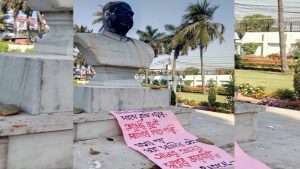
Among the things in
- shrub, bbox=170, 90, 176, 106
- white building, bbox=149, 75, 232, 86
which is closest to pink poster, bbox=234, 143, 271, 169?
white building, bbox=149, 75, 232, 86

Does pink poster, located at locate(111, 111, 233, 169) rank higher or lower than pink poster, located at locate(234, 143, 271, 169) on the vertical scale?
higher

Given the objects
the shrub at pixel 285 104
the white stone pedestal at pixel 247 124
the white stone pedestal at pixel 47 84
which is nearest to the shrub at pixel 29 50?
the white stone pedestal at pixel 47 84

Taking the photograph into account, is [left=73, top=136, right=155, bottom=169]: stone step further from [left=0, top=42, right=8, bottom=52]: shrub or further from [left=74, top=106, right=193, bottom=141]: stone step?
[left=0, top=42, right=8, bottom=52]: shrub

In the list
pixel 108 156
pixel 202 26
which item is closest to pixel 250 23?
pixel 202 26

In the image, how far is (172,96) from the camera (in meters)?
2.89

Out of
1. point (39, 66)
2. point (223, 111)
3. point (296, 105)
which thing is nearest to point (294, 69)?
point (296, 105)

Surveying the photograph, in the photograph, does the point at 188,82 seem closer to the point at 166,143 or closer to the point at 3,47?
the point at 166,143

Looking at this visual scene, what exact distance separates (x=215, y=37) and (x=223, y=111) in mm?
573

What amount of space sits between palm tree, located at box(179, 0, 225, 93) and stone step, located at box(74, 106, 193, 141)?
64 centimetres

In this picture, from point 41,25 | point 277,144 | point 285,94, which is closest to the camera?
point 41,25

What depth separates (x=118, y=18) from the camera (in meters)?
2.64

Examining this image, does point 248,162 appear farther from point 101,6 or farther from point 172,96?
point 101,6

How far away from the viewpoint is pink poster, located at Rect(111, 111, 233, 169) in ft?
6.58

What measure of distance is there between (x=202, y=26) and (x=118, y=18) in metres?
0.75
